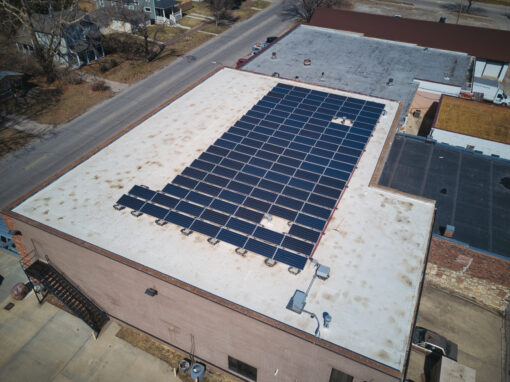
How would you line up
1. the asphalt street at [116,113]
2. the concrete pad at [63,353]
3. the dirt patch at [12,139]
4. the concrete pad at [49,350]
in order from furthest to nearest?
1. the dirt patch at [12,139]
2. the asphalt street at [116,113]
3. the concrete pad at [63,353]
4. the concrete pad at [49,350]

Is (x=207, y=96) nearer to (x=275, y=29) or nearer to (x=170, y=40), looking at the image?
(x=170, y=40)

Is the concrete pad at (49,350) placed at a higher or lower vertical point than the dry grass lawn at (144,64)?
lower

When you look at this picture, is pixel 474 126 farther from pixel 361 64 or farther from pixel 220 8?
pixel 220 8

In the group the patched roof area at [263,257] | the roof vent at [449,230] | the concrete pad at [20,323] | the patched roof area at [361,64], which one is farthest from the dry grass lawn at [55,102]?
the roof vent at [449,230]

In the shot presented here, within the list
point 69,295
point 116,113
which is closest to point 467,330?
point 69,295

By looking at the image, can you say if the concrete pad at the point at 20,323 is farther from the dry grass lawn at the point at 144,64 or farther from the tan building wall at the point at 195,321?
the dry grass lawn at the point at 144,64

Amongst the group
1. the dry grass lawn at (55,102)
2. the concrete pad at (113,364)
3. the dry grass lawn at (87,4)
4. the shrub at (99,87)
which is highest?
the dry grass lawn at (87,4)

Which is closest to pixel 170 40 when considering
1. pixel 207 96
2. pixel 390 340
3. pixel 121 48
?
pixel 121 48

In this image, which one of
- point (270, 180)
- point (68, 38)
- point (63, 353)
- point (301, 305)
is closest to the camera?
point (301, 305)
